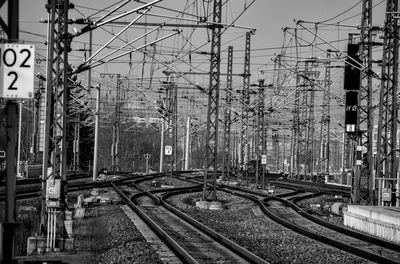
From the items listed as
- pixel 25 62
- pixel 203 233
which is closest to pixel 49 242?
pixel 203 233

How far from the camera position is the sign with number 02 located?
10812 millimetres

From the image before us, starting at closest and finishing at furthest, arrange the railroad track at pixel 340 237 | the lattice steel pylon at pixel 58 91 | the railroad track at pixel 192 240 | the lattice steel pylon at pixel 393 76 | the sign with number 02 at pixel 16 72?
the sign with number 02 at pixel 16 72 < the railroad track at pixel 192 240 < the railroad track at pixel 340 237 < the lattice steel pylon at pixel 58 91 < the lattice steel pylon at pixel 393 76

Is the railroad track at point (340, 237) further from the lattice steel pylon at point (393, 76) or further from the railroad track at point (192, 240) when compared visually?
the lattice steel pylon at point (393, 76)

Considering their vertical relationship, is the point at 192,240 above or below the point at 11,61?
below

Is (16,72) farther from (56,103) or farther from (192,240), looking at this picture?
(192,240)

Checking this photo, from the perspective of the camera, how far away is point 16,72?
10844 millimetres

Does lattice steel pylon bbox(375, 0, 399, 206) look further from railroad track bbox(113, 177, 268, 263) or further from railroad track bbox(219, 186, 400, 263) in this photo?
railroad track bbox(113, 177, 268, 263)

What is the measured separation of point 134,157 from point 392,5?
83.2 m

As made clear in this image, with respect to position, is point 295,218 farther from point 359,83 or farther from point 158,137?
point 158,137

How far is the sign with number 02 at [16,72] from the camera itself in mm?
10812

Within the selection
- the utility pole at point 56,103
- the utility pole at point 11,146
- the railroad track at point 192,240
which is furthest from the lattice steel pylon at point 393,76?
the utility pole at point 11,146

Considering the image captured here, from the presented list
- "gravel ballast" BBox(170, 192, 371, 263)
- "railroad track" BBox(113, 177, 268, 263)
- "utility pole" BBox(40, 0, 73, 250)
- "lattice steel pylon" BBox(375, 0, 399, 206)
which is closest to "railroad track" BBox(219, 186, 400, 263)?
"gravel ballast" BBox(170, 192, 371, 263)

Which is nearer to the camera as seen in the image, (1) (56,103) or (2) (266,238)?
(1) (56,103)

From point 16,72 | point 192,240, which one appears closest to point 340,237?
point 192,240
